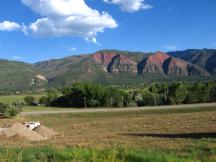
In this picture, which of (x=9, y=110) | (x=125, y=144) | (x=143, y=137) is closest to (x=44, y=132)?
(x=143, y=137)

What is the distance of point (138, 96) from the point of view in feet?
317

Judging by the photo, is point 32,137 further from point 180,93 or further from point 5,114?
point 180,93

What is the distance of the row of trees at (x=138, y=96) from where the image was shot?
305ft

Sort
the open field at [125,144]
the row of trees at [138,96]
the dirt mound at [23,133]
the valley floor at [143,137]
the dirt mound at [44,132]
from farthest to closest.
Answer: the row of trees at [138,96]
the dirt mound at [44,132]
the dirt mound at [23,133]
the valley floor at [143,137]
the open field at [125,144]

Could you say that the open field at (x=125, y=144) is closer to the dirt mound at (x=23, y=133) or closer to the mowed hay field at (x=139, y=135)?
the mowed hay field at (x=139, y=135)

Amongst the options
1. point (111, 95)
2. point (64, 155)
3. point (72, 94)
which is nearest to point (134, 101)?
point (111, 95)

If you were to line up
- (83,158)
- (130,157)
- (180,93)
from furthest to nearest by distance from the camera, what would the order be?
1. (180,93)
2. (130,157)
3. (83,158)

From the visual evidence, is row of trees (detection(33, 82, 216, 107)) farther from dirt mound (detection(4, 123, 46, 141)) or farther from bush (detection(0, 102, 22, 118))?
dirt mound (detection(4, 123, 46, 141))

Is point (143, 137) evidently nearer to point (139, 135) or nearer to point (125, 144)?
point (139, 135)

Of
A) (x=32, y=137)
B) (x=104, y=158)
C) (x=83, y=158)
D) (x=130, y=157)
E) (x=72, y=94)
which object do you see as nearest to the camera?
(x=104, y=158)

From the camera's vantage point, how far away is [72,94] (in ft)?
332

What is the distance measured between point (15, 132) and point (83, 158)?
27410mm

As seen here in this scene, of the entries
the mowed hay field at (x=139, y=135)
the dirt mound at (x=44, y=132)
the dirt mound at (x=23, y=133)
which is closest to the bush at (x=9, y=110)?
the mowed hay field at (x=139, y=135)

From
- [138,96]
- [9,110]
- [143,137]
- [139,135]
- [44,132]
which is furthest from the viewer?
[138,96]
